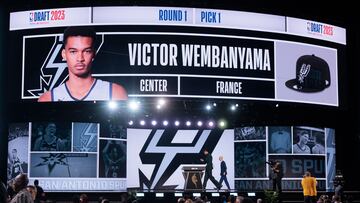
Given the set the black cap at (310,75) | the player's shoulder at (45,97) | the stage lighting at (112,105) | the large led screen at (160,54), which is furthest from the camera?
the black cap at (310,75)

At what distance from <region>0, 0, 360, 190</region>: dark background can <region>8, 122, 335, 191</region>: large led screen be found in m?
0.44

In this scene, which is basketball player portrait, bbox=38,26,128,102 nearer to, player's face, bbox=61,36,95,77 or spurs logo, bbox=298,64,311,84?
player's face, bbox=61,36,95,77

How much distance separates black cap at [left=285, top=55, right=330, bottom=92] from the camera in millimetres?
25797

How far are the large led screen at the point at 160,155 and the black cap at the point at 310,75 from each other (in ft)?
6.92

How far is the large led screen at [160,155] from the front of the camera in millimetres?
24547

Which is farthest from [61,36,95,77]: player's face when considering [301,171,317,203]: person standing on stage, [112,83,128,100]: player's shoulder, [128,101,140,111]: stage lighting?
[301,171,317,203]: person standing on stage

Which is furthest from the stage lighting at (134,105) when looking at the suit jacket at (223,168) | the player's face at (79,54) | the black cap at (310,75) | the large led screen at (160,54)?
the black cap at (310,75)

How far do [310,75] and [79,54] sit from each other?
982 centimetres

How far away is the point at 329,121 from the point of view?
28.0m

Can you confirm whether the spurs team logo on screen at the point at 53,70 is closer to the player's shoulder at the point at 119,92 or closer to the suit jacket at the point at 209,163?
the player's shoulder at the point at 119,92

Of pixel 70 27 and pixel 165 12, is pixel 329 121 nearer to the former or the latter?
pixel 165 12

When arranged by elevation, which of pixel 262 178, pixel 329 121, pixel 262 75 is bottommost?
pixel 262 178

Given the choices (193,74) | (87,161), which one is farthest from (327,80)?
(87,161)

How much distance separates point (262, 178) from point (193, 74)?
244 inches
